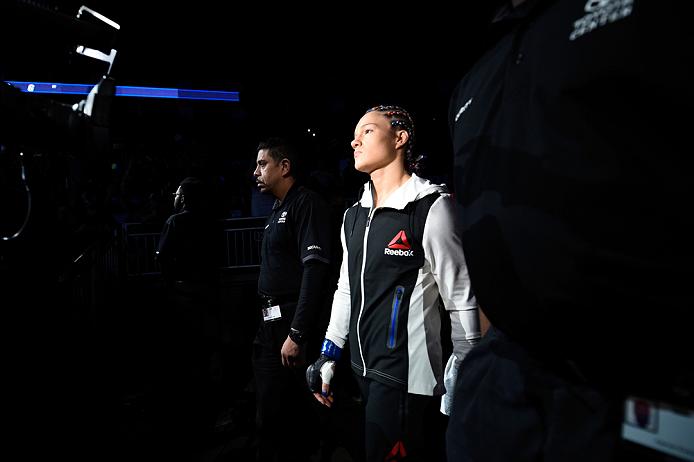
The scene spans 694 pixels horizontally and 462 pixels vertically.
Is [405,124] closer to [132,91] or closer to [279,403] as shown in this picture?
[279,403]

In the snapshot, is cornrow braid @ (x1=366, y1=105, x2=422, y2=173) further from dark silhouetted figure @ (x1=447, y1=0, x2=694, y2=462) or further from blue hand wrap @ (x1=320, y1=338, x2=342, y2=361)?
dark silhouetted figure @ (x1=447, y1=0, x2=694, y2=462)

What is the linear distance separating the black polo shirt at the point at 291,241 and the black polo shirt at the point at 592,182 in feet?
7.59

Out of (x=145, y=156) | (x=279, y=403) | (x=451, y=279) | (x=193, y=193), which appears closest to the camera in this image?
(x=451, y=279)

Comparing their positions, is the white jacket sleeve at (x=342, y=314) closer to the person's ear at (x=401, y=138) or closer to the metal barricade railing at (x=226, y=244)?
the person's ear at (x=401, y=138)

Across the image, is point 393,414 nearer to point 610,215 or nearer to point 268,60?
point 610,215

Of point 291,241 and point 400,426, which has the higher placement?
point 291,241

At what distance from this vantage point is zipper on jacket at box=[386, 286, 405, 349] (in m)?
2.00

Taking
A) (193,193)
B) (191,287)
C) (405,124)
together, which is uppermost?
(405,124)

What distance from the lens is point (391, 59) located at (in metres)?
7.67

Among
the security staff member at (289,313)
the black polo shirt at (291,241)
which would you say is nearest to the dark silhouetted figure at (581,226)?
the security staff member at (289,313)

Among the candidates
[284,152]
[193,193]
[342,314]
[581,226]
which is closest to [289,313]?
[342,314]

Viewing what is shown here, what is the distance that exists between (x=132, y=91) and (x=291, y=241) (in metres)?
5.02

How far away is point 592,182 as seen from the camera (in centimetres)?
77

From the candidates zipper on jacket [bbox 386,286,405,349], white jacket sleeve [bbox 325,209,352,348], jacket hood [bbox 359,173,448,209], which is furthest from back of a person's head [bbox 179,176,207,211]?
zipper on jacket [bbox 386,286,405,349]
